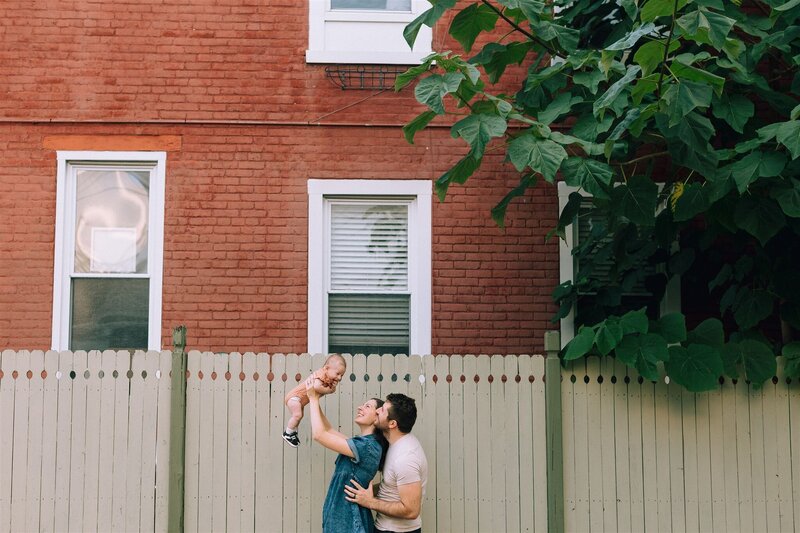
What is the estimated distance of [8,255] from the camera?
893 cm

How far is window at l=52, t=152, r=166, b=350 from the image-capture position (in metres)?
→ 9.02

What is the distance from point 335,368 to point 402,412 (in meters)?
0.65

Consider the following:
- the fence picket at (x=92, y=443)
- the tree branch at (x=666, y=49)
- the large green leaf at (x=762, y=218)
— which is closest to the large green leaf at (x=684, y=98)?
the tree branch at (x=666, y=49)

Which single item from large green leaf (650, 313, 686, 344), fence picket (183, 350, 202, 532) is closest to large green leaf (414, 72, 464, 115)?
large green leaf (650, 313, 686, 344)

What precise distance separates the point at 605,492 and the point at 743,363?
1.44 metres

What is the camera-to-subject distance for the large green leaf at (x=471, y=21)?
23.0 feet

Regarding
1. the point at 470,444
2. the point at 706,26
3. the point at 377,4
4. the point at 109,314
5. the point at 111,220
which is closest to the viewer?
the point at 706,26

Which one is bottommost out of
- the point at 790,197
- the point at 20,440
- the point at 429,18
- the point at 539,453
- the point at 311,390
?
the point at 539,453

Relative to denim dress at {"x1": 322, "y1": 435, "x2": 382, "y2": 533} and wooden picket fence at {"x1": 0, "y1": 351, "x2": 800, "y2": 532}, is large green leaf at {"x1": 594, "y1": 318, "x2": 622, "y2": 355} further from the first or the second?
denim dress at {"x1": 322, "y1": 435, "x2": 382, "y2": 533}

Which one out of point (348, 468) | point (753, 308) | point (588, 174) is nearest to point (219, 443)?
point (348, 468)

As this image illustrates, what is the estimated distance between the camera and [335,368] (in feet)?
22.1

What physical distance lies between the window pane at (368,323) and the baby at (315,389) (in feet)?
7.49

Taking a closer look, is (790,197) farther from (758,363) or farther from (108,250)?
(108,250)

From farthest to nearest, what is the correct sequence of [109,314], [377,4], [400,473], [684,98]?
[377,4], [109,314], [400,473], [684,98]
